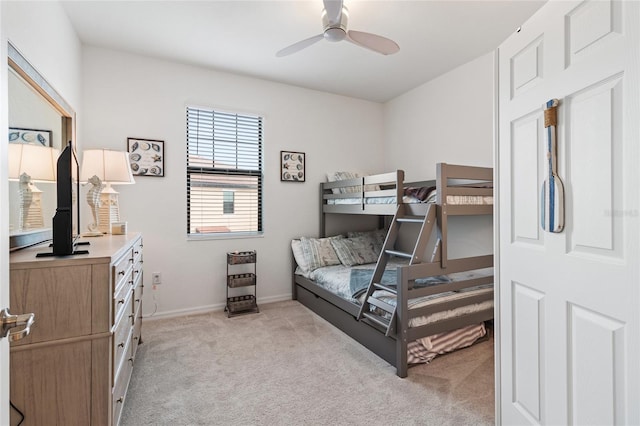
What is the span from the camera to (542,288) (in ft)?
3.99

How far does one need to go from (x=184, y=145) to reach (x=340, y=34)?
2.14m

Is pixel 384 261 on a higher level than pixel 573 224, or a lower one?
lower

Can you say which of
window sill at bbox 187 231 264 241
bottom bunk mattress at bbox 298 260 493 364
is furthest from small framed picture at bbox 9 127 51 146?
bottom bunk mattress at bbox 298 260 493 364

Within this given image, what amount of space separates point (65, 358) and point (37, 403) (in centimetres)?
19

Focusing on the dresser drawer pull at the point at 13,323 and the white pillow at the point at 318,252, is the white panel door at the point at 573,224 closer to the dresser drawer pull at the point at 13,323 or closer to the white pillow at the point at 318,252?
the dresser drawer pull at the point at 13,323

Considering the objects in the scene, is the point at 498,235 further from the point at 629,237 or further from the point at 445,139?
the point at 445,139

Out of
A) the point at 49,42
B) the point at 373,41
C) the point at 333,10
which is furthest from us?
the point at 373,41

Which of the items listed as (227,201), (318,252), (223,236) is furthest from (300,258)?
(227,201)

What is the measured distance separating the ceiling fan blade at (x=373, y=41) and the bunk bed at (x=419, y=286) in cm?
95

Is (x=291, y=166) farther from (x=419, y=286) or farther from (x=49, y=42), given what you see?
(x=49, y=42)

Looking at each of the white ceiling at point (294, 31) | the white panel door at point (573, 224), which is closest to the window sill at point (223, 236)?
the white ceiling at point (294, 31)

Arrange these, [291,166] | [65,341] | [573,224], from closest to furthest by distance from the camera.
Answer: [573,224] < [65,341] < [291,166]

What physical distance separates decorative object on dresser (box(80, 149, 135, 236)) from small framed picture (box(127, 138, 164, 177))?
0.74 m

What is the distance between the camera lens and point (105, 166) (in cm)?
233
